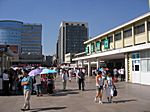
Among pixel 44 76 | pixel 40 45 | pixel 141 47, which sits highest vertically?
pixel 40 45

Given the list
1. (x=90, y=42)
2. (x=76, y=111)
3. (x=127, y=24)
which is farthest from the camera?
(x=90, y=42)

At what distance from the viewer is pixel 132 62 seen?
2784cm

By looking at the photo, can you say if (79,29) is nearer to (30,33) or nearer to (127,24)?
(30,33)

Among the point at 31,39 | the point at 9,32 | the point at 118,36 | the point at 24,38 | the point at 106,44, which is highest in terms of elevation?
the point at 9,32

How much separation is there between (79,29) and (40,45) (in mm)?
26519

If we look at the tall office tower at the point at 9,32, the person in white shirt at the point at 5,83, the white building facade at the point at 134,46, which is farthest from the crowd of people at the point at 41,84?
the tall office tower at the point at 9,32

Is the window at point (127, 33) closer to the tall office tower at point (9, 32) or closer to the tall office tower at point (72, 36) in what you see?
the tall office tower at point (9, 32)

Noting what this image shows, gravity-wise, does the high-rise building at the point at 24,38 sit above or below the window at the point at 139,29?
above

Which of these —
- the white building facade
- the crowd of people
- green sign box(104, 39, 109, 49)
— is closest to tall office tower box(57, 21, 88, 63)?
green sign box(104, 39, 109, 49)

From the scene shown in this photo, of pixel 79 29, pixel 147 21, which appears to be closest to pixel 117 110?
pixel 147 21

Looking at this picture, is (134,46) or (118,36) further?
(118,36)

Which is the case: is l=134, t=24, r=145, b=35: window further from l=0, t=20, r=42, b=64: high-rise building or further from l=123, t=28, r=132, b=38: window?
l=0, t=20, r=42, b=64: high-rise building

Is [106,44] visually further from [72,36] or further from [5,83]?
[72,36]

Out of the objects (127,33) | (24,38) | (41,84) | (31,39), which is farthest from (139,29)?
(31,39)
